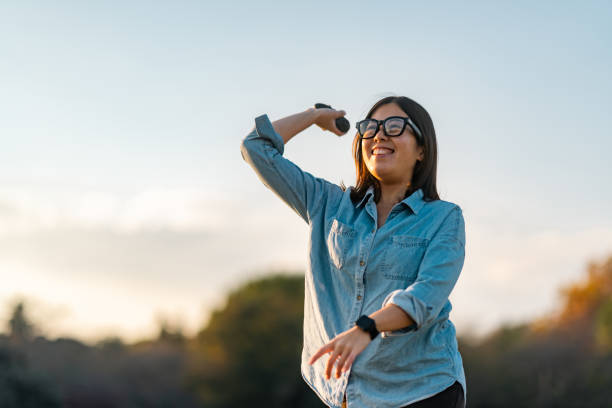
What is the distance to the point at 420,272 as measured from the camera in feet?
9.13

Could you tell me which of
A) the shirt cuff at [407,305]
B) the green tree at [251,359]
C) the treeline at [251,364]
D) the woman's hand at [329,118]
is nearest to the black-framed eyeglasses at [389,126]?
the woman's hand at [329,118]

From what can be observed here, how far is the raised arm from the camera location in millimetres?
3279

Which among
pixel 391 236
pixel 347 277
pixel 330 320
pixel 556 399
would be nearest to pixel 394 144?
pixel 391 236

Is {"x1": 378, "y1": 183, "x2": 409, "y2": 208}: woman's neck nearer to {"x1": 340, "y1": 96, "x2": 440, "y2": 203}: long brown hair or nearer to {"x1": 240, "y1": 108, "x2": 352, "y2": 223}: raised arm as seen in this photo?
{"x1": 340, "y1": 96, "x2": 440, "y2": 203}: long brown hair

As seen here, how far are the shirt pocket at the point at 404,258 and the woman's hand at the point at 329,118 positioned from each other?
Answer: 2.92 feet

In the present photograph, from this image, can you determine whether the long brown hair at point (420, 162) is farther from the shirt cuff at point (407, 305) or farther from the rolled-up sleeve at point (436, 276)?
the shirt cuff at point (407, 305)

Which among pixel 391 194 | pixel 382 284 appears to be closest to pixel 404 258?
pixel 382 284

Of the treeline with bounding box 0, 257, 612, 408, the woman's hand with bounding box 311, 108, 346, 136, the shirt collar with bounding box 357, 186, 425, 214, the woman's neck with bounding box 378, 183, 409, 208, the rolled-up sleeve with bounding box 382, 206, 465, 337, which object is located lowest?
the treeline with bounding box 0, 257, 612, 408

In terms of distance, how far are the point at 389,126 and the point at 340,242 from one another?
60cm

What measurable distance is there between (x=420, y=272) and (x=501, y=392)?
18477mm

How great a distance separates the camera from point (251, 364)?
23703 millimetres

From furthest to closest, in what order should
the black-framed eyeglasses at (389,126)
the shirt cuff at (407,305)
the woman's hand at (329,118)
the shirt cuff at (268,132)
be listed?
1. the woman's hand at (329,118)
2. the shirt cuff at (268,132)
3. the black-framed eyeglasses at (389,126)
4. the shirt cuff at (407,305)

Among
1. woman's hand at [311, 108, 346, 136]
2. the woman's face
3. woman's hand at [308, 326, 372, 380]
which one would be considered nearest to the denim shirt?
the woman's face

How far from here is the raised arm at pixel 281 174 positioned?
328 cm
